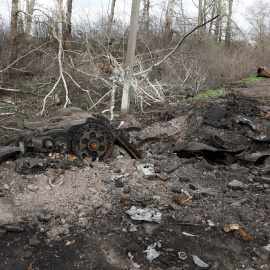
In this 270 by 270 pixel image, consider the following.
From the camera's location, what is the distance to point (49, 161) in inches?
169

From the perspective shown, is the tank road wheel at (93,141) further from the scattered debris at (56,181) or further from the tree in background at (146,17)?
the tree in background at (146,17)

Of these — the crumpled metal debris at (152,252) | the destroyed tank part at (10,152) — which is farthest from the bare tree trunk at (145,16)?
the crumpled metal debris at (152,252)

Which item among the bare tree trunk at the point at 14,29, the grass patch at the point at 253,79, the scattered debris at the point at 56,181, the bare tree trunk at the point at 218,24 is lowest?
the scattered debris at the point at 56,181

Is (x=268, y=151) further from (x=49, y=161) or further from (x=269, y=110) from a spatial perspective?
(x=49, y=161)

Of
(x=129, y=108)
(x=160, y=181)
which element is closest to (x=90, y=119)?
(x=160, y=181)

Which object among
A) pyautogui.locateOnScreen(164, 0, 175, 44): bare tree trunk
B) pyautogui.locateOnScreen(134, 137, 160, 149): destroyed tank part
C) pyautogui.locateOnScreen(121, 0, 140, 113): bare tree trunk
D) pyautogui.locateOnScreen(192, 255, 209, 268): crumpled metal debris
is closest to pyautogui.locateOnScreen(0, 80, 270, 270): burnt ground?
pyautogui.locateOnScreen(192, 255, 209, 268): crumpled metal debris

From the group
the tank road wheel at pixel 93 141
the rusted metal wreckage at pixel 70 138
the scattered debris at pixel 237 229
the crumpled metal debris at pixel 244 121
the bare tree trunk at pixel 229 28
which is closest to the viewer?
the scattered debris at pixel 237 229

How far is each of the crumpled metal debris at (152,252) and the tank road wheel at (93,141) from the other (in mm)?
1974

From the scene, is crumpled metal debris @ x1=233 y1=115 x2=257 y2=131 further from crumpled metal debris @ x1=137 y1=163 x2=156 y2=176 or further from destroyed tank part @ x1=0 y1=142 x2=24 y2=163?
destroyed tank part @ x1=0 y1=142 x2=24 y2=163

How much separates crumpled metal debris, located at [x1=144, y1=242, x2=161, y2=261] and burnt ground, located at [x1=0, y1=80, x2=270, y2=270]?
0.10ft

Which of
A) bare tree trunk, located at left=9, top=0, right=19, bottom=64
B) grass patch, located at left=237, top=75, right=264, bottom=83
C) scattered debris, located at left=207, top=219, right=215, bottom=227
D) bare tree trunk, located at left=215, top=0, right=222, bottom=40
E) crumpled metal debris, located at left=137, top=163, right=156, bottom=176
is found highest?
bare tree trunk, located at left=215, top=0, right=222, bottom=40

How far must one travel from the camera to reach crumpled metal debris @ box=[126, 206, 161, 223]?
334 centimetres

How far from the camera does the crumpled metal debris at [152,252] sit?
112 inches

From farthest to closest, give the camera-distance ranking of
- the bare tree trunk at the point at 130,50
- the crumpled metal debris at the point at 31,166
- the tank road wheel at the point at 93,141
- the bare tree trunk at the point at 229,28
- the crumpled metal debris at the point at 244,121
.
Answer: the bare tree trunk at the point at 229,28 → the bare tree trunk at the point at 130,50 → the crumpled metal debris at the point at 244,121 → the tank road wheel at the point at 93,141 → the crumpled metal debris at the point at 31,166
